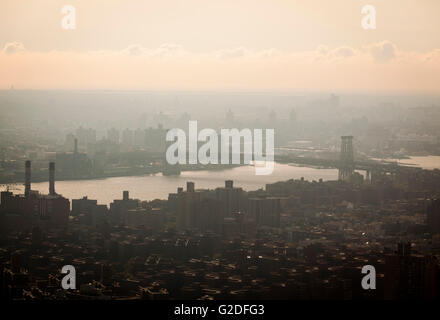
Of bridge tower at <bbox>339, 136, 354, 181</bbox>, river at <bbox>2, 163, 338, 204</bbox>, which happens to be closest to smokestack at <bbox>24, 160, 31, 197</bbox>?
river at <bbox>2, 163, 338, 204</bbox>

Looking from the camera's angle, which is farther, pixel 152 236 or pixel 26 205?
pixel 26 205

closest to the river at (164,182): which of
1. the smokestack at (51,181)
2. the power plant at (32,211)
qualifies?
the smokestack at (51,181)

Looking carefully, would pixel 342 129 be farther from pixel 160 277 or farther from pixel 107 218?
pixel 160 277

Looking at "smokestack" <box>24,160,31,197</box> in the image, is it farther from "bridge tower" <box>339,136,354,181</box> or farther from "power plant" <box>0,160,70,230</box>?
"bridge tower" <box>339,136,354,181</box>

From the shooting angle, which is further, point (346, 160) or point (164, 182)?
point (346, 160)

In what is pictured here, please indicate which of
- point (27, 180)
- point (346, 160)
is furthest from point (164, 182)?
point (346, 160)

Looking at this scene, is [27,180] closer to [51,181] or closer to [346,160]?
[51,181]

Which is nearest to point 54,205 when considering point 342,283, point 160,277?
point 160,277

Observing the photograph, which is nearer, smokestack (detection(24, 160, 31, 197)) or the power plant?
the power plant
